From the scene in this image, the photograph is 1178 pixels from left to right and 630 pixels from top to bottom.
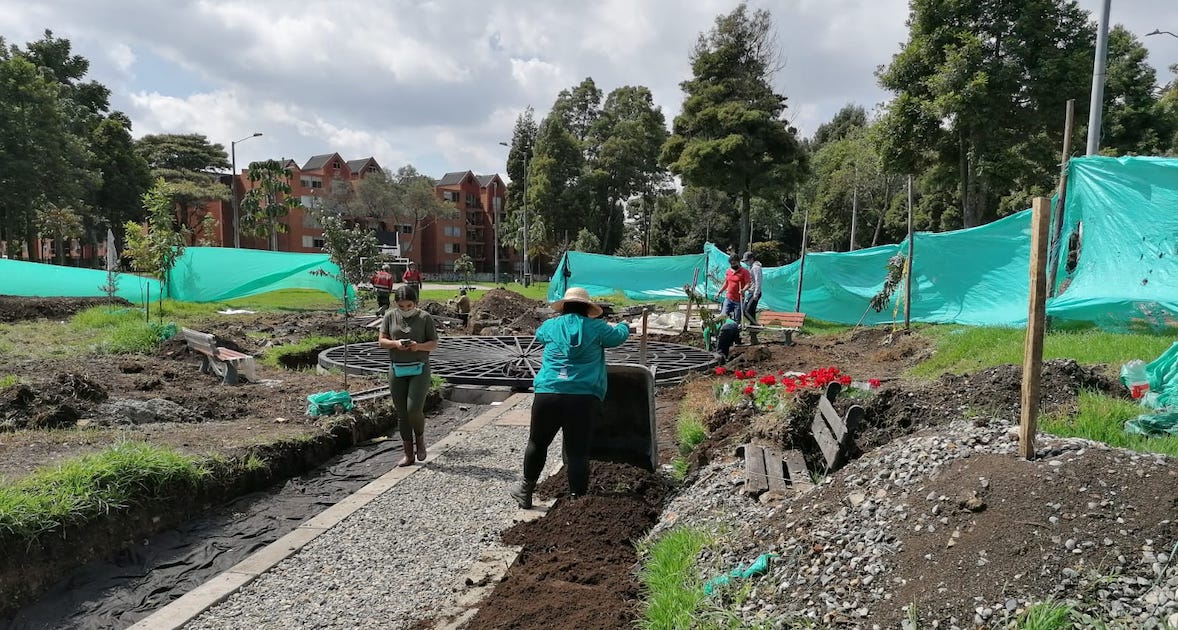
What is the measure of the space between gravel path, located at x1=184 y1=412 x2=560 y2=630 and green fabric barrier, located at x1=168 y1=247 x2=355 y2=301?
1545cm

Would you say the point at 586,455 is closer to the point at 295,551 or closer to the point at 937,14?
the point at 295,551

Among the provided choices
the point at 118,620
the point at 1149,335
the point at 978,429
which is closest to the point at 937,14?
the point at 1149,335

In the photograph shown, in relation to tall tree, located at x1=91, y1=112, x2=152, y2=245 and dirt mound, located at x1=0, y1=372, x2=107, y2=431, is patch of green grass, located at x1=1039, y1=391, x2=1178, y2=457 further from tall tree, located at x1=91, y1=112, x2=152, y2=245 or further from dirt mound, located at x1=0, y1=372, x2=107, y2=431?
tall tree, located at x1=91, y1=112, x2=152, y2=245

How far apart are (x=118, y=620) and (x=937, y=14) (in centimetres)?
2097

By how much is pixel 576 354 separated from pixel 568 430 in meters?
0.51

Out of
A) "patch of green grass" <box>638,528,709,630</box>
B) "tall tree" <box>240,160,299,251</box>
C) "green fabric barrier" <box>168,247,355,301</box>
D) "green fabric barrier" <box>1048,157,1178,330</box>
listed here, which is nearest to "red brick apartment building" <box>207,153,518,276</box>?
"tall tree" <box>240,160,299,251</box>

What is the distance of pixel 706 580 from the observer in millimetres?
3027

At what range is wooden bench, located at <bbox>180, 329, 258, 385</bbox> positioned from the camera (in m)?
8.86

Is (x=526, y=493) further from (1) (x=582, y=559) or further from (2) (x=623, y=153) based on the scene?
(2) (x=623, y=153)

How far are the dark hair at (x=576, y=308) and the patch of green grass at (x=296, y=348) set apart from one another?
7427 mm

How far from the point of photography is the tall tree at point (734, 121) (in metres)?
28.5

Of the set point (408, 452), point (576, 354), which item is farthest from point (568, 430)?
point (408, 452)

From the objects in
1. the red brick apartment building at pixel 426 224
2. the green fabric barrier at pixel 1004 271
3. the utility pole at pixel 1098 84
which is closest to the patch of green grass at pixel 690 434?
the green fabric barrier at pixel 1004 271

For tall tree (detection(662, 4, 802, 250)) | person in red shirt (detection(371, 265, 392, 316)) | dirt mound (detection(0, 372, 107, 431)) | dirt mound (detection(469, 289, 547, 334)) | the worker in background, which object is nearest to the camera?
dirt mound (detection(0, 372, 107, 431))
